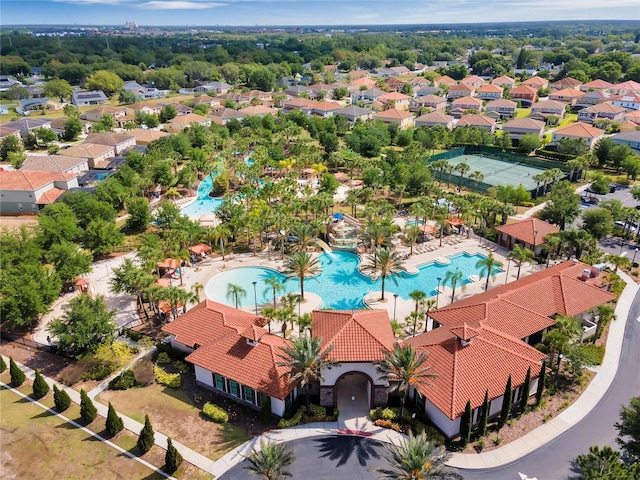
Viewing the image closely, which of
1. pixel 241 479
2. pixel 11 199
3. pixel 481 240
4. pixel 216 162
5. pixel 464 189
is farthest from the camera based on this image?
pixel 216 162

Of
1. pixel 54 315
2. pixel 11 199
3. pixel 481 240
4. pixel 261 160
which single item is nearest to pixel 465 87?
pixel 261 160

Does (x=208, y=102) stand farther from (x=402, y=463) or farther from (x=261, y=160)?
(x=402, y=463)

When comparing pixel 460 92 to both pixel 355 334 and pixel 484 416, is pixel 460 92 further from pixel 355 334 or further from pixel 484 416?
pixel 484 416

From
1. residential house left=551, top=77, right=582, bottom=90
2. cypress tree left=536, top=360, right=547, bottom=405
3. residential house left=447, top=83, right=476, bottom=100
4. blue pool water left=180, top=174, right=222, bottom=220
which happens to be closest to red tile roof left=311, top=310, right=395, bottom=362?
cypress tree left=536, top=360, right=547, bottom=405

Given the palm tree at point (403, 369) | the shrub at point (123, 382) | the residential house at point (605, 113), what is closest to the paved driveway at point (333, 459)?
the palm tree at point (403, 369)

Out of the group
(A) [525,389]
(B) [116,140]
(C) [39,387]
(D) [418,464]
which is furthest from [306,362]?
(B) [116,140]

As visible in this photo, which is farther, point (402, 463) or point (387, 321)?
point (387, 321)
